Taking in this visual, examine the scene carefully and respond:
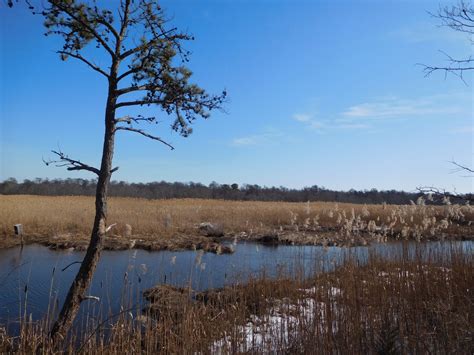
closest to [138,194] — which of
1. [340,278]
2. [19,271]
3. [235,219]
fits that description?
[235,219]

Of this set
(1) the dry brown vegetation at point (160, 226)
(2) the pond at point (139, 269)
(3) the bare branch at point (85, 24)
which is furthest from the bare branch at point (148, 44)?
(1) the dry brown vegetation at point (160, 226)

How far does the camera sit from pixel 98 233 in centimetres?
470

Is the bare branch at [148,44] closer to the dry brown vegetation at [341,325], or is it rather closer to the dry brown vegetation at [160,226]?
the dry brown vegetation at [341,325]

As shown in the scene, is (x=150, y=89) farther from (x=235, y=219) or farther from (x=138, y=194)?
(x=138, y=194)

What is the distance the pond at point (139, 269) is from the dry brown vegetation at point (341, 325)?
450 millimetres

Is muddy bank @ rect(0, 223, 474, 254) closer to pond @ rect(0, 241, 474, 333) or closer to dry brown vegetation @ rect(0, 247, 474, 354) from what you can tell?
pond @ rect(0, 241, 474, 333)

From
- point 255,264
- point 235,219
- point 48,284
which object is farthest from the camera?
point 235,219

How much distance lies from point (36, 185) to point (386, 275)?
7511 centimetres

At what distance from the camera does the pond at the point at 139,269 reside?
21.9 ft

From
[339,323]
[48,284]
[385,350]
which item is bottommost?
[48,284]

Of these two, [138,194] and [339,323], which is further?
[138,194]

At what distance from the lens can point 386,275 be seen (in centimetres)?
605

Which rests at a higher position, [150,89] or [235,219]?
[150,89]

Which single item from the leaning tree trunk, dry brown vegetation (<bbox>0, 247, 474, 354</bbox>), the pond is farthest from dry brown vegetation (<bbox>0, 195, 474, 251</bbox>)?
the leaning tree trunk
